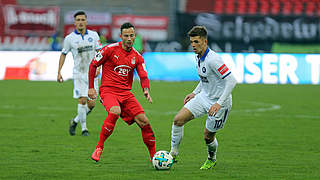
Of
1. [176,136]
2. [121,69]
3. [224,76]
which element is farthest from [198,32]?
[176,136]

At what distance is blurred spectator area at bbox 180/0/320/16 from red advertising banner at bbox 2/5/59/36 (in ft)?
26.9

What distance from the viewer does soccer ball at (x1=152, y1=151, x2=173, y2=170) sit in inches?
317

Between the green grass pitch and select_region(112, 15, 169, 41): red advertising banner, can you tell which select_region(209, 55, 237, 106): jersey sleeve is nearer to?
the green grass pitch

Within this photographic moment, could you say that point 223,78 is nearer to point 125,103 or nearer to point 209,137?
point 209,137

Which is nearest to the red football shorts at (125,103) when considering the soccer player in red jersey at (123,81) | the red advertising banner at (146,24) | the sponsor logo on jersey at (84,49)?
the soccer player in red jersey at (123,81)

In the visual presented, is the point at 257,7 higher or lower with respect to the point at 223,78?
lower

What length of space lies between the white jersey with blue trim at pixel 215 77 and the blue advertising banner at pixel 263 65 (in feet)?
62.9

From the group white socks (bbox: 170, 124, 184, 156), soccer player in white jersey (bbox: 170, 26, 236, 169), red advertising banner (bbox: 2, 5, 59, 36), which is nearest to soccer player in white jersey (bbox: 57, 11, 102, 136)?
white socks (bbox: 170, 124, 184, 156)

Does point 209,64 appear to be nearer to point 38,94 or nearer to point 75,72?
point 75,72

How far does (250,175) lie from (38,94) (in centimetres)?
1538

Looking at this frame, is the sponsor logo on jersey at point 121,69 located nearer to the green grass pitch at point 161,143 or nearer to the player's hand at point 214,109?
the green grass pitch at point 161,143

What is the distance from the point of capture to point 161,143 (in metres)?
11.0

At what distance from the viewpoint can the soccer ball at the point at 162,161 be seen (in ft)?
26.4

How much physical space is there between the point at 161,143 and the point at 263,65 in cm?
1711
